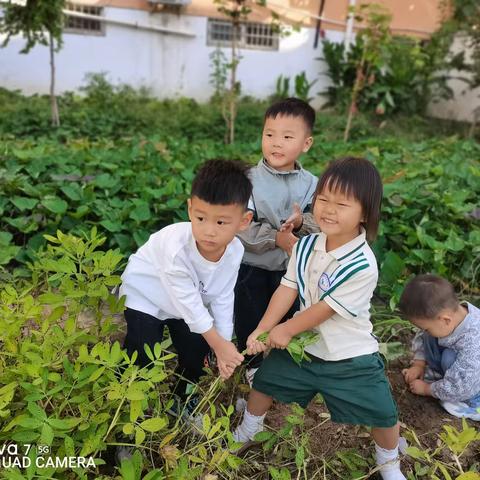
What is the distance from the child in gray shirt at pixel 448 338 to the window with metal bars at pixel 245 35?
9623 mm

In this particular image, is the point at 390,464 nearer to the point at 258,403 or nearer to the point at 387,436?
the point at 387,436

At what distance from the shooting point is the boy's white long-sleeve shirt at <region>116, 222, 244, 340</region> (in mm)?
1735

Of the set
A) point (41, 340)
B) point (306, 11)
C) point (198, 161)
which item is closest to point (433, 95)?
point (306, 11)

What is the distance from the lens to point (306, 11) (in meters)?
11.2

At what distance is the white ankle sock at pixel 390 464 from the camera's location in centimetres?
183

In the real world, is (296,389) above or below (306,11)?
below

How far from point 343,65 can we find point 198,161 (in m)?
7.81

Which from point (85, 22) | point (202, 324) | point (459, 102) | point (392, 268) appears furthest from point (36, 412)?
point (459, 102)

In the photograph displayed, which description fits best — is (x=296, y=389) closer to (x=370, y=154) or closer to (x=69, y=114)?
(x=370, y=154)

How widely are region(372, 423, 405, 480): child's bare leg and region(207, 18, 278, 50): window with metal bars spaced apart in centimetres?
1006

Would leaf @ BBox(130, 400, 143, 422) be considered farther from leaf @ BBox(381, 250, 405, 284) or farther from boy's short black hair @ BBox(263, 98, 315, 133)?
leaf @ BBox(381, 250, 405, 284)

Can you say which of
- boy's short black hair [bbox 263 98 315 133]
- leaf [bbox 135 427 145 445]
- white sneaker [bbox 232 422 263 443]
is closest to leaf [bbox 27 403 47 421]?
leaf [bbox 135 427 145 445]

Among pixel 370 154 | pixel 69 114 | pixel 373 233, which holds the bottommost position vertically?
pixel 69 114

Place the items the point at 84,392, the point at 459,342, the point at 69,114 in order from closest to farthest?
the point at 84,392 < the point at 459,342 < the point at 69,114
